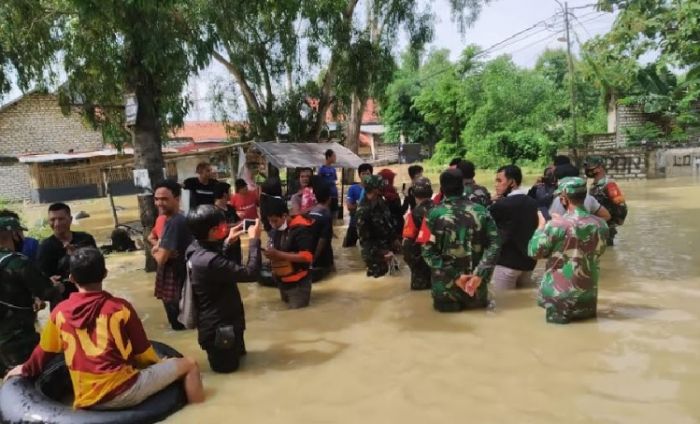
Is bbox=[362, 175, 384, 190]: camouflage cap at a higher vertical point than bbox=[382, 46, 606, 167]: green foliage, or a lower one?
lower

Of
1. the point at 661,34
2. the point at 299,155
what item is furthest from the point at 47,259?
the point at 661,34

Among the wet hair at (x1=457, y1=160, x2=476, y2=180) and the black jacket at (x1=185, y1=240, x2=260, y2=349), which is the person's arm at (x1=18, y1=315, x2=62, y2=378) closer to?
the black jacket at (x1=185, y1=240, x2=260, y2=349)

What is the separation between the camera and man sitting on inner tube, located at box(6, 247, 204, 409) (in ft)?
10.5

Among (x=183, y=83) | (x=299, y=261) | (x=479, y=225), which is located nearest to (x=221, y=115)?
(x=183, y=83)

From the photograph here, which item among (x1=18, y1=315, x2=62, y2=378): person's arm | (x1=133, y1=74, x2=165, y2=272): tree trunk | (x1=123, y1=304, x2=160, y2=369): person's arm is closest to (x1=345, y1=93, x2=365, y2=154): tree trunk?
(x1=133, y1=74, x2=165, y2=272): tree trunk

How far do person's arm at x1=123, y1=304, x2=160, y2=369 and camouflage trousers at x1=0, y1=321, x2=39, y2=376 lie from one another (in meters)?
1.36

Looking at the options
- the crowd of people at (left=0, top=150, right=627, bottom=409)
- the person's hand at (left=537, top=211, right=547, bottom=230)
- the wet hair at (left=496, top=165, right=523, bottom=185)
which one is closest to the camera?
the crowd of people at (left=0, top=150, right=627, bottom=409)

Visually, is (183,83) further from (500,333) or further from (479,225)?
(500,333)

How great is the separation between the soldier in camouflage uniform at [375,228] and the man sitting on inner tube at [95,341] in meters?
3.96

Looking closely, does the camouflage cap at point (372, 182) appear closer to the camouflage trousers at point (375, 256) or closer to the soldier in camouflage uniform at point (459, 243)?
the camouflage trousers at point (375, 256)

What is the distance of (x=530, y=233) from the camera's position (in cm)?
587

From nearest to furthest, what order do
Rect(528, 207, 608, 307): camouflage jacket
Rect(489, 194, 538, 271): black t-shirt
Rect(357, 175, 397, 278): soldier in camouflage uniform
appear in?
Rect(528, 207, 608, 307): camouflage jacket, Rect(489, 194, 538, 271): black t-shirt, Rect(357, 175, 397, 278): soldier in camouflage uniform

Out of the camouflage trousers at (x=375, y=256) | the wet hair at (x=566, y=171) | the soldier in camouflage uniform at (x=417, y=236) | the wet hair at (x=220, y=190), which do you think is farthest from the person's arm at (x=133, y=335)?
the wet hair at (x=566, y=171)

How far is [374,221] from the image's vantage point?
7066 mm
